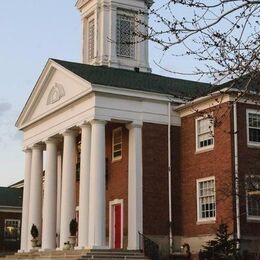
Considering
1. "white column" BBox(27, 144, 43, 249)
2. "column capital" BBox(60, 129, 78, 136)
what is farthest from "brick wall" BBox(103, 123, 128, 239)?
"white column" BBox(27, 144, 43, 249)

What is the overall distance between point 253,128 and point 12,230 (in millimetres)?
32390

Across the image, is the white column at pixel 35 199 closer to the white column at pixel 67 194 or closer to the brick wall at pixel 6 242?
the white column at pixel 67 194

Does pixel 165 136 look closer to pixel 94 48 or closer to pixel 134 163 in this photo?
pixel 134 163

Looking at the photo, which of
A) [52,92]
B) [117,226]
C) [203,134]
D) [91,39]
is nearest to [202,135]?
[203,134]

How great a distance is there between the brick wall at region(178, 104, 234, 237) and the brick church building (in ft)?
0.16

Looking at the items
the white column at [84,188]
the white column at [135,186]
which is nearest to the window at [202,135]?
the white column at [135,186]

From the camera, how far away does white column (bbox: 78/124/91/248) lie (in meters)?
31.8

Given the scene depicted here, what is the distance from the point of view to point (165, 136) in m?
34.1

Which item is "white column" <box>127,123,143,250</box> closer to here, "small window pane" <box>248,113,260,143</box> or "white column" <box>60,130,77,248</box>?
"white column" <box>60,130,77,248</box>

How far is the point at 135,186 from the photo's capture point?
32.7 meters

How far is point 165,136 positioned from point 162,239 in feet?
17.4

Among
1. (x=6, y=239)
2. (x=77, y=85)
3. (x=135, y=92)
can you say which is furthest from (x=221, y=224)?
(x=6, y=239)

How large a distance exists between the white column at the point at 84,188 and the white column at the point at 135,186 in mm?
2198

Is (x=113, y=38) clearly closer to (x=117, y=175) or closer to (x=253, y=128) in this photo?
(x=117, y=175)
